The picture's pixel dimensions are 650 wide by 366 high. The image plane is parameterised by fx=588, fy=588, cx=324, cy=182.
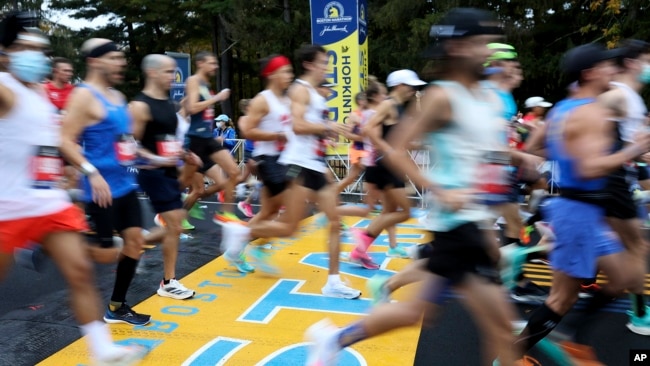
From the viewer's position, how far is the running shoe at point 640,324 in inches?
152

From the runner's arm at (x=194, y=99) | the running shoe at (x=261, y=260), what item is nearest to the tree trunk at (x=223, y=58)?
the runner's arm at (x=194, y=99)

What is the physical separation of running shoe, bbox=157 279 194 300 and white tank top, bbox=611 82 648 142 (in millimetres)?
3296

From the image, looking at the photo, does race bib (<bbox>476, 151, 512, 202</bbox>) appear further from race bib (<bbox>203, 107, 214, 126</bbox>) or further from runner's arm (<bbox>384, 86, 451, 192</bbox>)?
race bib (<bbox>203, 107, 214, 126</bbox>)

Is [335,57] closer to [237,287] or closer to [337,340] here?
[237,287]

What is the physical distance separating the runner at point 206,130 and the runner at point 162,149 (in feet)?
4.78

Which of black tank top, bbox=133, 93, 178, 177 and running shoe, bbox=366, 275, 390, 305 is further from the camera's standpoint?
black tank top, bbox=133, 93, 178, 177

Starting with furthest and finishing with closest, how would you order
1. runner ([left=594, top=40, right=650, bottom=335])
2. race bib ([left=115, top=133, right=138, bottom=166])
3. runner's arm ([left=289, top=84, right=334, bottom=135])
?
runner's arm ([left=289, top=84, right=334, bottom=135])
race bib ([left=115, top=133, right=138, bottom=166])
runner ([left=594, top=40, right=650, bottom=335])

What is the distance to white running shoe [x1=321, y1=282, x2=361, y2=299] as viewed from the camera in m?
4.61

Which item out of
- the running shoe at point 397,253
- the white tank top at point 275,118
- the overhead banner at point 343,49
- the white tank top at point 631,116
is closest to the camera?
the white tank top at point 631,116

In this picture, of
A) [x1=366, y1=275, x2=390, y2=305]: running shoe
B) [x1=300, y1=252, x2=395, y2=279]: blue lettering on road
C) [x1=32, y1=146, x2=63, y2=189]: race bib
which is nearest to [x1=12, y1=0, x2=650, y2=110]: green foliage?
[x1=300, y1=252, x2=395, y2=279]: blue lettering on road

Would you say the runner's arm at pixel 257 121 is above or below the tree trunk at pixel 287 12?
below

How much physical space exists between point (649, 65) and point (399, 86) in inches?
82.6

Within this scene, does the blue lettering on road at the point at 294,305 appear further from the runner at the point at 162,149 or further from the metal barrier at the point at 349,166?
the metal barrier at the point at 349,166

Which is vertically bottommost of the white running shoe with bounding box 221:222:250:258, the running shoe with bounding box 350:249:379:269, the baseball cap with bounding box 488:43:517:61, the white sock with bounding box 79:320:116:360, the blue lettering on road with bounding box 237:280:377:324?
the running shoe with bounding box 350:249:379:269
